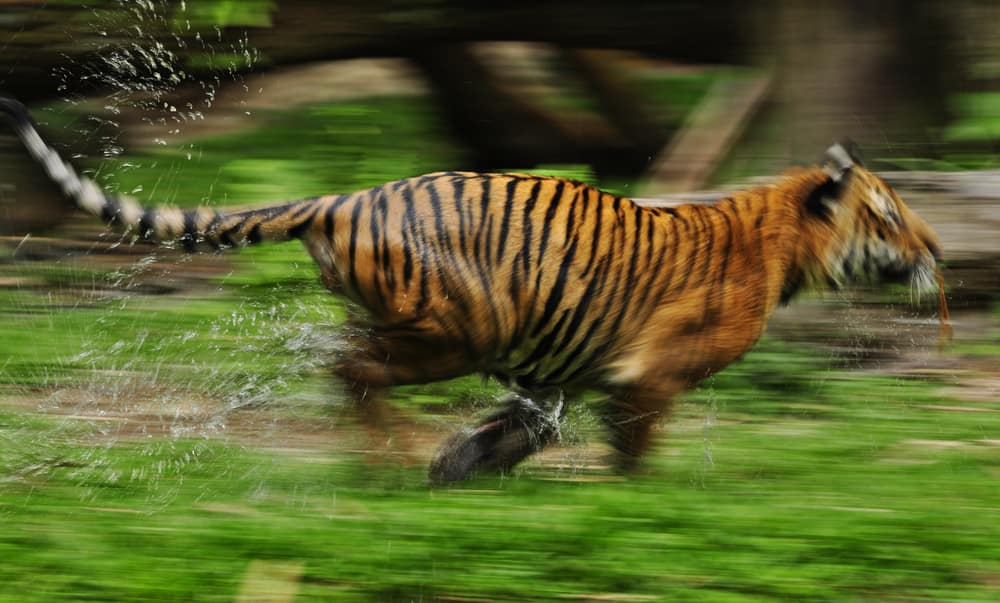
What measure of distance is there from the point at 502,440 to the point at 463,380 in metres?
1.34

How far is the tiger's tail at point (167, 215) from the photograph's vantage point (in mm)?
4684

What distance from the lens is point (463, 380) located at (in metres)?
6.64

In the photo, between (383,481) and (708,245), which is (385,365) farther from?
(708,245)

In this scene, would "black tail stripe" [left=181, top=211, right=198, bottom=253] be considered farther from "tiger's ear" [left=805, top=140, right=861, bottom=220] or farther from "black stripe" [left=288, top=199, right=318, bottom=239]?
"tiger's ear" [left=805, top=140, right=861, bottom=220]

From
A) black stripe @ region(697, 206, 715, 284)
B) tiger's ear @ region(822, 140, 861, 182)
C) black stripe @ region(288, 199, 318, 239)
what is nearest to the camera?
black stripe @ region(288, 199, 318, 239)

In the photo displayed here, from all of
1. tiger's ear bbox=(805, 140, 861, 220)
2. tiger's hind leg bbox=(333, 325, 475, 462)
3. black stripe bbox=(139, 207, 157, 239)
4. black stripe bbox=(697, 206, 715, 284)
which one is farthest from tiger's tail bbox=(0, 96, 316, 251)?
tiger's ear bbox=(805, 140, 861, 220)

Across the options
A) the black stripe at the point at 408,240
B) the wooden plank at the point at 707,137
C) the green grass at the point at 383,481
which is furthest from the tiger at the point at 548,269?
the wooden plank at the point at 707,137

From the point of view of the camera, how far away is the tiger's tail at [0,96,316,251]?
4684mm

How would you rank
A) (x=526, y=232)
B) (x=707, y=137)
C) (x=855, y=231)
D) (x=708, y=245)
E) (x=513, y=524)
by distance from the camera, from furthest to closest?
(x=707, y=137)
(x=855, y=231)
(x=708, y=245)
(x=526, y=232)
(x=513, y=524)

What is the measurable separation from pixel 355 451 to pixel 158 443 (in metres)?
0.97

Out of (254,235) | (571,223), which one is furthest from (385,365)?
(571,223)

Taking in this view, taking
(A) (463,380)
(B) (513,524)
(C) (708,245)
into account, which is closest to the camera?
(B) (513,524)

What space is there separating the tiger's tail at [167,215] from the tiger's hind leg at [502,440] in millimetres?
1095

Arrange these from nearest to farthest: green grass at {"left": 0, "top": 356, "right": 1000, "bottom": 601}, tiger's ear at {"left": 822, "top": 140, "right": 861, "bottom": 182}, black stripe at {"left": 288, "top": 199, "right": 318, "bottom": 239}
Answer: green grass at {"left": 0, "top": 356, "right": 1000, "bottom": 601}, black stripe at {"left": 288, "top": 199, "right": 318, "bottom": 239}, tiger's ear at {"left": 822, "top": 140, "right": 861, "bottom": 182}
